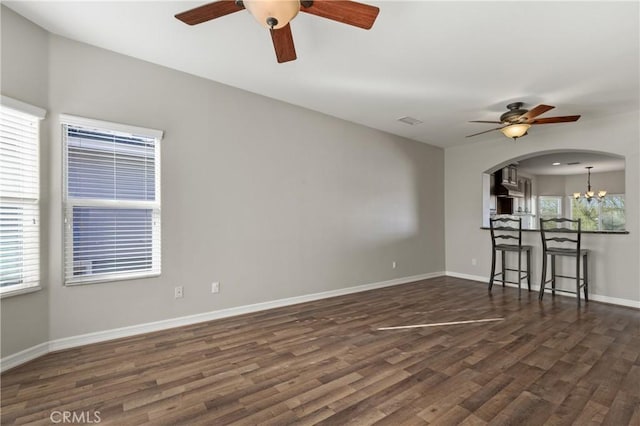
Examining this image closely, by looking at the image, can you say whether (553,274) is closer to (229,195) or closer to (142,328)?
(229,195)

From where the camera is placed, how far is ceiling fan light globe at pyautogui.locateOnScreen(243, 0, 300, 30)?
159 centimetres

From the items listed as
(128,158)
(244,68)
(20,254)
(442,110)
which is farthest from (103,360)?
(442,110)

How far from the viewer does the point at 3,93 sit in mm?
2289

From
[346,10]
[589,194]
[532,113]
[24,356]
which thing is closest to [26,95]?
[24,356]

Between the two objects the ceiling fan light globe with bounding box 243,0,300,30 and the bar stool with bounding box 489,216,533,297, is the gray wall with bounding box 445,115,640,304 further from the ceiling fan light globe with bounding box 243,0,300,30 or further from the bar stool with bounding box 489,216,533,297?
the ceiling fan light globe with bounding box 243,0,300,30

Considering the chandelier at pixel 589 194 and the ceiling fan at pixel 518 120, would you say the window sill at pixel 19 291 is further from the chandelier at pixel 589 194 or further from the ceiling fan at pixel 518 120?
the chandelier at pixel 589 194

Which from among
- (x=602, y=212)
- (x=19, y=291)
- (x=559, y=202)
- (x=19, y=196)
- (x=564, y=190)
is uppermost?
(x=564, y=190)

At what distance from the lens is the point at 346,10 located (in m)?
1.74

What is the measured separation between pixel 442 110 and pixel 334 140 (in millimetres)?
1569

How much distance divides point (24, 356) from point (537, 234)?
→ 6633 mm

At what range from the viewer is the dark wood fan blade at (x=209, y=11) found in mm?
1749

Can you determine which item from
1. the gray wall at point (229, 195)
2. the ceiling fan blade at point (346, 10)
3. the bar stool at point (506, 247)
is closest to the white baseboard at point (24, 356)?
the gray wall at point (229, 195)

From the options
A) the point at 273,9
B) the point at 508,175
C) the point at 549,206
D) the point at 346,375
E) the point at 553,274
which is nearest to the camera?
the point at 273,9

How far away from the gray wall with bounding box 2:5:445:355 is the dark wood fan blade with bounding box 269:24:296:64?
1.56m
